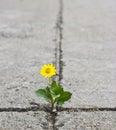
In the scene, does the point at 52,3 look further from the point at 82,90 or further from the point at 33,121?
the point at 33,121

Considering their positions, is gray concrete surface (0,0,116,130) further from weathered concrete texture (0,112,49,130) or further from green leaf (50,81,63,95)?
green leaf (50,81,63,95)

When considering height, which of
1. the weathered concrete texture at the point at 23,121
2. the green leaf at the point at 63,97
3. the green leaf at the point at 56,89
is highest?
the green leaf at the point at 56,89

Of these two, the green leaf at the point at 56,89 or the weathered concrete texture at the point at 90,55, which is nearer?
the green leaf at the point at 56,89

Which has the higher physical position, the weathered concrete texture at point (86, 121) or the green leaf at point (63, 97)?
the green leaf at point (63, 97)

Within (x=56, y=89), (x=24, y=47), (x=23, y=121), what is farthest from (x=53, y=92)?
(x=24, y=47)

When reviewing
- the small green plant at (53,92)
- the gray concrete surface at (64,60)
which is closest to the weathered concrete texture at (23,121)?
the gray concrete surface at (64,60)

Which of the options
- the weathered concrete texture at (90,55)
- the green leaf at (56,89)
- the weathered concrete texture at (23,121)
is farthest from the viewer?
the weathered concrete texture at (90,55)

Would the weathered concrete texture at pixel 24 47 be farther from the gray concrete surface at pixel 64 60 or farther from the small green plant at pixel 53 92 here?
the small green plant at pixel 53 92
